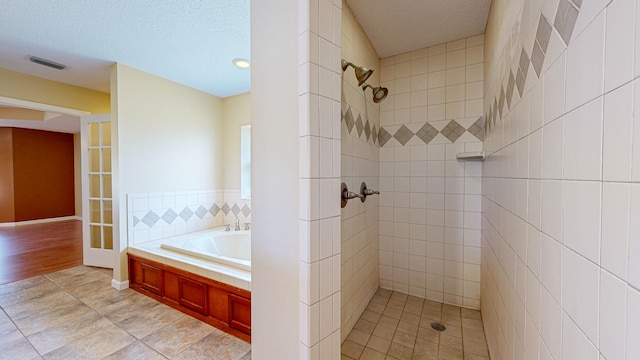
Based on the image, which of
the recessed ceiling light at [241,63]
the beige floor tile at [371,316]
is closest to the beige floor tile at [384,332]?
the beige floor tile at [371,316]

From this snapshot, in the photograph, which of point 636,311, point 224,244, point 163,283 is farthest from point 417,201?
point 163,283

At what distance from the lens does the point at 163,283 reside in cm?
243

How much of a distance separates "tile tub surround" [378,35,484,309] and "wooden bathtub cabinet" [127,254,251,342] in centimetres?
154

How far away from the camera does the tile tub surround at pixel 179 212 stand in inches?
112

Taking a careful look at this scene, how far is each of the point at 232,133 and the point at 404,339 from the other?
11.2 ft

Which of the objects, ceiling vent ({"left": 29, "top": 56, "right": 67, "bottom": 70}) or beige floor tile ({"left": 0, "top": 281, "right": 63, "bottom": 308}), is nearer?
beige floor tile ({"left": 0, "top": 281, "right": 63, "bottom": 308})

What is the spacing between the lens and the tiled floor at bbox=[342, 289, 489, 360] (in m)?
1.71

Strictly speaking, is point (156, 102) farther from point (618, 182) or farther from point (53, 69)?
point (618, 182)

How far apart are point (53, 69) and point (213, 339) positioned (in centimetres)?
352

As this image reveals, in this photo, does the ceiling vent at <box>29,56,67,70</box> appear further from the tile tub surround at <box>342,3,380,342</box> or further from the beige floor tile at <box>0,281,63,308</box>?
the tile tub surround at <box>342,3,380,342</box>

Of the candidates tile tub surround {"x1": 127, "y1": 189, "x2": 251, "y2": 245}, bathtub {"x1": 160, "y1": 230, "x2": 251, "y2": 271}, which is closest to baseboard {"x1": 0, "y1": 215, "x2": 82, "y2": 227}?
tile tub surround {"x1": 127, "y1": 189, "x2": 251, "y2": 245}

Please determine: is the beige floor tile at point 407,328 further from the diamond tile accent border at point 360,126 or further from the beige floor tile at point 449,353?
the diamond tile accent border at point 360,126

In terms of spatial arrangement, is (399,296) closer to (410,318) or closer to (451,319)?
(410,318)

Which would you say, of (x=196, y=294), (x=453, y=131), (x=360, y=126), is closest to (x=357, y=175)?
(x=360, y=126)
